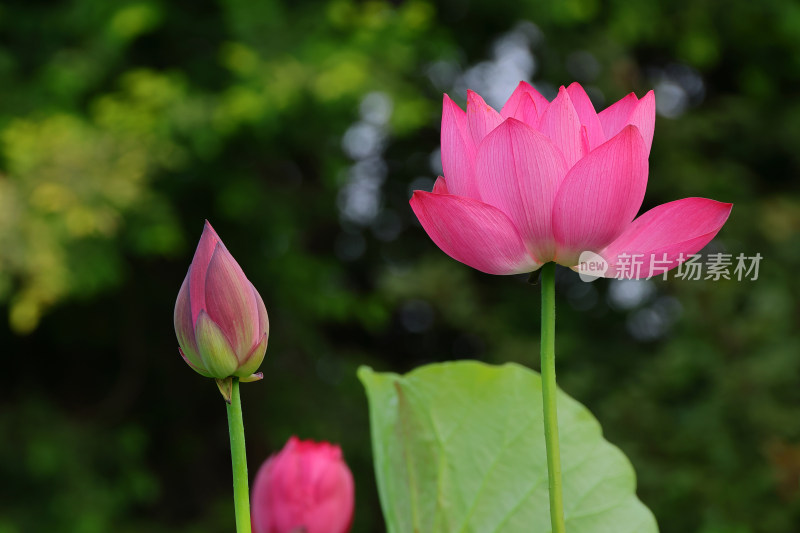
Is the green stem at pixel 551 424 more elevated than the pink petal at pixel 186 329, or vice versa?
the pink petal at pixel 186 329

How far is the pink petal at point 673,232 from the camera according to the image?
18 centimetres

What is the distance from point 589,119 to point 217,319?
4.1 inches

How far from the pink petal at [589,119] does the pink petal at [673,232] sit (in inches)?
1.1

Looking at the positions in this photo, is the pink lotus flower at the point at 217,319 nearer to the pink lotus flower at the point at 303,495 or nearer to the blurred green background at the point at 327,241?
the pink lotus flower at the point at 303,495

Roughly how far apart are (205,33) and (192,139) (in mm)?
652

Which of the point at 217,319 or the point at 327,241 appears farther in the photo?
the point at 327,241

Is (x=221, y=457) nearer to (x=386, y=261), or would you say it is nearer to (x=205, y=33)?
(x=386, y=261)

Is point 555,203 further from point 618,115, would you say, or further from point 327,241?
point 327,241

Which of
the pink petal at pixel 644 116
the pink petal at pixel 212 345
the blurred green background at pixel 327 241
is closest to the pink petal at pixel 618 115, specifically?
the pink petal at pixel 644 116

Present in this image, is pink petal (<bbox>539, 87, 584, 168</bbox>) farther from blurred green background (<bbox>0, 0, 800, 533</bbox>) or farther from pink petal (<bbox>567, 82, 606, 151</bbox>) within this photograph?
blurred green background (<bbox>0, 0, 800, 533</bbox>)

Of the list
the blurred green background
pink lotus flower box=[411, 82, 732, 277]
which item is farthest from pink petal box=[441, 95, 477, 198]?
the blurred green background

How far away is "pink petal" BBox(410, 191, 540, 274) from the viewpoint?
179mm

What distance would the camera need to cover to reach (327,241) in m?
2.96

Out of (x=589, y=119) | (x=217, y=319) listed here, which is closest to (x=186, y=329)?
(x=217, y=319)
